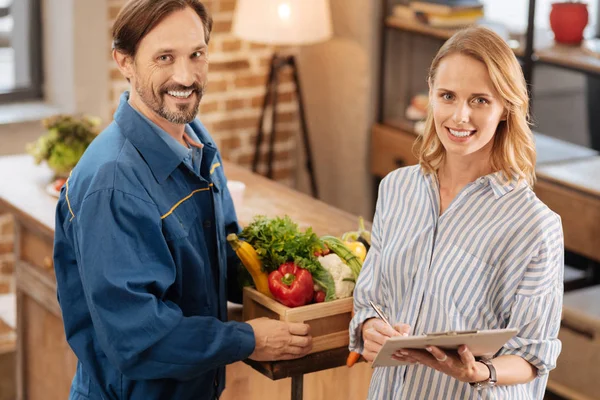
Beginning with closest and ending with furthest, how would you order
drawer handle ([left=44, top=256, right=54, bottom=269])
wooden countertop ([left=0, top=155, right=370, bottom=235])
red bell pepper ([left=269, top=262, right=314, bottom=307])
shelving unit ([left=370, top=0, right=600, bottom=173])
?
red bell pepper ([left=269, top=262, right=314, bottom=307]), wooden countertop ([left=0, top=155, right=370, bottom=235]), drawer handle ([left=44, top=256, right=54, bottom=269]), shelving unit ([left=370, top=0, right=600, bottom=173])

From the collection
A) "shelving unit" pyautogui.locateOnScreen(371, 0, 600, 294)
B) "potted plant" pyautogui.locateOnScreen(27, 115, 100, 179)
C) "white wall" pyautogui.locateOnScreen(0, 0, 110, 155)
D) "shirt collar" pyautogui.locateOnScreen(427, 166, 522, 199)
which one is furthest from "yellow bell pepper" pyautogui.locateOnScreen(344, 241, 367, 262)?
"white wall" pyautogui.locateOnScreen(0, 0, 110, 155)

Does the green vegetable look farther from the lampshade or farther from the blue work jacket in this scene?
the lampshade

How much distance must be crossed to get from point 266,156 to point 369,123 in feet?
2.26

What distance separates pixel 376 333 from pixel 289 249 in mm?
411

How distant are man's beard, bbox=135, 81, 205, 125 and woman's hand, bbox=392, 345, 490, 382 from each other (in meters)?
0.78

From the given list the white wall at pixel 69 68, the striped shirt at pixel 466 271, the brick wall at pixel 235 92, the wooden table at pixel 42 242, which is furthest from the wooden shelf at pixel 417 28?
the striped shirt at pixel 466 271

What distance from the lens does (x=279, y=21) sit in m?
4.74

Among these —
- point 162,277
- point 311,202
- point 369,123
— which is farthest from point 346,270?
point 369,123

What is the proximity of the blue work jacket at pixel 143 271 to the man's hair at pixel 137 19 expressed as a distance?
156 millimetres

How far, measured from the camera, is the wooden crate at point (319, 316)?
2441mm

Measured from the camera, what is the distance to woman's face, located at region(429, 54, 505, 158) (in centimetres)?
204

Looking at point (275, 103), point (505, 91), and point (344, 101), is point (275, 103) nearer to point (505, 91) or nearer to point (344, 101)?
point (344, 101)

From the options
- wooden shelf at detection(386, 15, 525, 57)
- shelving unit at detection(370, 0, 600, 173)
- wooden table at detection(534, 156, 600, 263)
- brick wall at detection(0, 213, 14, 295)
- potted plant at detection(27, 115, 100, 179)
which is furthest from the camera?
brick wall at detection(0, 213, 14, 295)

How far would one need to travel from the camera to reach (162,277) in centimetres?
226
